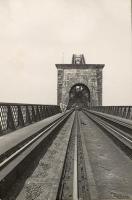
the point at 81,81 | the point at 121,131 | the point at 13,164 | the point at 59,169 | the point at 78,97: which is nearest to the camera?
the point at 13,164

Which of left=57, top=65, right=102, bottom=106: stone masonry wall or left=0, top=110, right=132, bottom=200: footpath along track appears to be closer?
left=0, top=110, right=132, bottom=200: footpath along track

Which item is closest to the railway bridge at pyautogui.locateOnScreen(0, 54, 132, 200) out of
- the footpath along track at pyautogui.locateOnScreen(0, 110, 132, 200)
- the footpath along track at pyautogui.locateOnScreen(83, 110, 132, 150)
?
the footpath along track at pyautogui.locateOnScreen(0, 110, 132, 200)

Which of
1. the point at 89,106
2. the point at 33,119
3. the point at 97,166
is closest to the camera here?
the point at 97,166

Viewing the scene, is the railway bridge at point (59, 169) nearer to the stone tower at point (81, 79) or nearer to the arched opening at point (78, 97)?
the stone tower at point (81, 79)

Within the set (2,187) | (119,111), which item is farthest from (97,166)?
(119,111)

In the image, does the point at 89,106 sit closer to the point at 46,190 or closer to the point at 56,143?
the point at 56,143

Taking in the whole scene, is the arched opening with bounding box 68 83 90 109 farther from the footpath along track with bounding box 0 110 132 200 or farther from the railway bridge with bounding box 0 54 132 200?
the footpath along track with bounding box 0 110 132 200

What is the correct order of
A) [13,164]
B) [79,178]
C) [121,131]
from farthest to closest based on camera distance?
1. [121,131]
2. [79,178]
3. [13,164]

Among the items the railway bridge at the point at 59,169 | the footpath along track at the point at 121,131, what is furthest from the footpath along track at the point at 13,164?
the footpath along track at the point at 121,131

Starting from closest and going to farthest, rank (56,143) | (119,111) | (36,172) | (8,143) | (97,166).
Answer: (36,172) → (97,166) → (8,143) → (56,143) → (119,111)

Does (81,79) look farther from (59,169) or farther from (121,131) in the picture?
(59,169)

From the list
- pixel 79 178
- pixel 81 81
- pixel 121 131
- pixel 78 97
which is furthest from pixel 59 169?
pixel 78 97
